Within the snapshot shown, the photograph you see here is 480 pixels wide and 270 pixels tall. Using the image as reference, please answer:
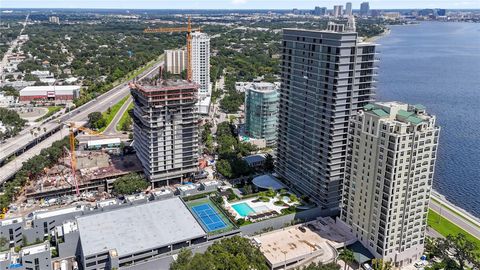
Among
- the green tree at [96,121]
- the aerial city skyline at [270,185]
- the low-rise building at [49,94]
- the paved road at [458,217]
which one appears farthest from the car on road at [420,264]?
the low-rise building at [49,94]

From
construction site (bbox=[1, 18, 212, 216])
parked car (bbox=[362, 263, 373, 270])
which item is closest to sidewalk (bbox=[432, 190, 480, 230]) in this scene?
parked car (bbox=[362, 263, 373, 270])

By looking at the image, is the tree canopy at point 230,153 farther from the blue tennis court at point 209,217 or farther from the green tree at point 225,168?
the blue tennis court at point 209,217

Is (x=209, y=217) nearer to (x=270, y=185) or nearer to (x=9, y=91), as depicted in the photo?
(x=270, y=185)

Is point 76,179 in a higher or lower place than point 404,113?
lower

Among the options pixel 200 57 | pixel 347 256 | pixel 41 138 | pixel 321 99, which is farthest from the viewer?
pixel 200 57

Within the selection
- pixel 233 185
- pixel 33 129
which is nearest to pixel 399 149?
pixel 233 185

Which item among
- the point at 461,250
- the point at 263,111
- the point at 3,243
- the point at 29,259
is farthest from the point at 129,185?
the point at 461,250

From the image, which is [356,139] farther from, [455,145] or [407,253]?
[455,145]
